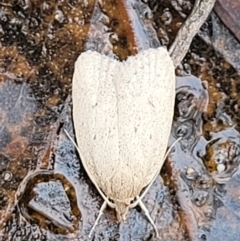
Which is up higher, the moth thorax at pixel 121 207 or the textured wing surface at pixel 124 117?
the textured wing surface at pixel 124 117

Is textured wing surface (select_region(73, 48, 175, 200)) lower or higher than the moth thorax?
higher

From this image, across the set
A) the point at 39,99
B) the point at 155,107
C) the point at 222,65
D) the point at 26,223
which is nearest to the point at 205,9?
the point at 222,65

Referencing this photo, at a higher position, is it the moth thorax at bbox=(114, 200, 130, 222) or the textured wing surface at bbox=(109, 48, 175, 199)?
the textured wing surface at bbox=(109, 48, 175, 199)

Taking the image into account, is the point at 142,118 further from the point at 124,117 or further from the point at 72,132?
the point at 72,132

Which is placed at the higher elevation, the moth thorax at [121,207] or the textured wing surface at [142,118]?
the textured wing surface at [142,118]

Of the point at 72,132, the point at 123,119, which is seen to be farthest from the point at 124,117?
the point at 72,132

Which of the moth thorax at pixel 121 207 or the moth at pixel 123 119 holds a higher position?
the moth at pixel 123 119

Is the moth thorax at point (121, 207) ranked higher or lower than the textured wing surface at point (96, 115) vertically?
lower
